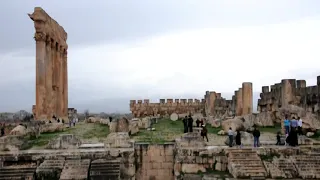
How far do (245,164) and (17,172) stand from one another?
6418mm

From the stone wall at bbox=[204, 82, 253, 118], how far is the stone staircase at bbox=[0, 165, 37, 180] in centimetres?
1752

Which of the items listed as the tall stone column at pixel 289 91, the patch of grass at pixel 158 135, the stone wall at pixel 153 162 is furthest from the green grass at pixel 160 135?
the tall stone column at pixel 289 91

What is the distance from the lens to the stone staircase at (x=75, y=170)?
10.9 meters

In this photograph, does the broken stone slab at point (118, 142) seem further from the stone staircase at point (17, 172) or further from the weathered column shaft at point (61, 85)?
the weathered column shaft at point (61, 85)

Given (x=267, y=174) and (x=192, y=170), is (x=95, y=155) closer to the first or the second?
(x=192, y=170)

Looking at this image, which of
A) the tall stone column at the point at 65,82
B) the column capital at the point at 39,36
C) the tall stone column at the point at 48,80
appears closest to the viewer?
the column capital at the point at 39,36

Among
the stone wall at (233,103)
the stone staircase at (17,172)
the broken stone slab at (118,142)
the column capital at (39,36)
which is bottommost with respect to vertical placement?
the stone staircase at (17,172)

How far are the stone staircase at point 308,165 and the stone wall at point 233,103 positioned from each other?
14.5 metres

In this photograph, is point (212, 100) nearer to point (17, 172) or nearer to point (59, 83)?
point (59, 83)

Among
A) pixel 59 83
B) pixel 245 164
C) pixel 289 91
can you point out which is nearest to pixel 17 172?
pixel 245 164

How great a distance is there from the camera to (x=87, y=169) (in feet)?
36.9

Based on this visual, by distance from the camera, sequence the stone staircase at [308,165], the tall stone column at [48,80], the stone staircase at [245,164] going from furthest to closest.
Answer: the tall stone column at [48,80]
the stone staircase at [308,165]
the stone staircase at [245,164]

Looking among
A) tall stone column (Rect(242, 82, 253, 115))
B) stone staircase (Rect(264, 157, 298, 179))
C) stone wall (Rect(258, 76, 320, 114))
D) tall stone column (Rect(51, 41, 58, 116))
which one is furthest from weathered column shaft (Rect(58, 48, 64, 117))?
stone staircase (Rect(264, 157, 298, 179))

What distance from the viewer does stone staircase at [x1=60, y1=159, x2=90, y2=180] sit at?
35.7 ft
